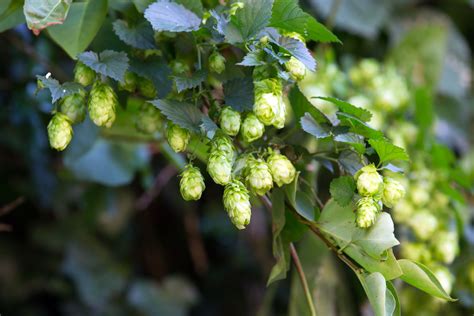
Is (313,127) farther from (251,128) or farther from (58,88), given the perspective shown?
(58,88)

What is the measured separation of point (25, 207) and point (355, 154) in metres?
1.05

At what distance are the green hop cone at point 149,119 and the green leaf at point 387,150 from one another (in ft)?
0.67

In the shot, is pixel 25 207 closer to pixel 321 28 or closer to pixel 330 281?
pixel 330 281

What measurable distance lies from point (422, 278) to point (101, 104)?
1.01ft

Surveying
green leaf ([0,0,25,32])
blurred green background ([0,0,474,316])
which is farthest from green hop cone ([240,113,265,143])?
blurred green background ([0,0,474,316])

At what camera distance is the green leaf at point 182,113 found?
0.50 meters

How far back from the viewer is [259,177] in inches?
19.1

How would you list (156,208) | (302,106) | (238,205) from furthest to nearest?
(156,208), (302,106), (238,205)

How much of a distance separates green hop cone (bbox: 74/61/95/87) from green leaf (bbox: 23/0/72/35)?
0.05 metres

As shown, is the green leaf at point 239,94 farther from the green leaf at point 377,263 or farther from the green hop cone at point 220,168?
the green leaf at point 377,263

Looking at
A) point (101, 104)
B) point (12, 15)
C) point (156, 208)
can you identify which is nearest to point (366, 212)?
point (101, 104)

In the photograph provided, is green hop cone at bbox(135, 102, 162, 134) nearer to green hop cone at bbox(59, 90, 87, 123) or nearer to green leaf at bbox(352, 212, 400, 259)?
green hop cone at bbox(59, 90, 87, 123)

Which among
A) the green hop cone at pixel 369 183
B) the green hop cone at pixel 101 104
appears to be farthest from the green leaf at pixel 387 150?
the green hop cone at pixel 101 104

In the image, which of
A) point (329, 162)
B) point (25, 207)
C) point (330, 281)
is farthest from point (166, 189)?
point (329, 162)
